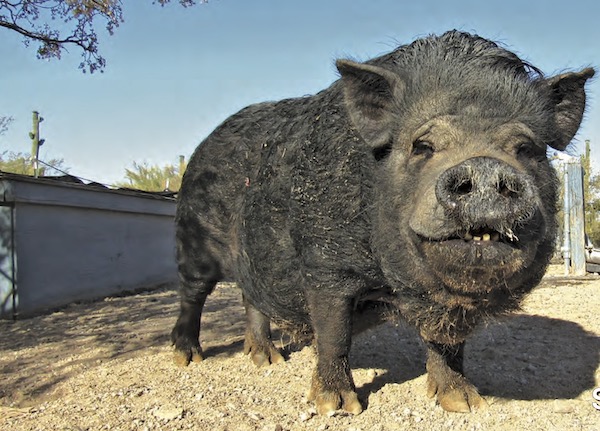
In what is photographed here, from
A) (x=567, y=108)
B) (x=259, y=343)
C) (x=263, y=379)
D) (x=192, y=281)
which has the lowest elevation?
(x=263, y=379)

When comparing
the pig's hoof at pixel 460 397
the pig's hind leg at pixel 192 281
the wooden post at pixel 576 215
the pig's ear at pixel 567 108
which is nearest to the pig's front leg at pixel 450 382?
the pig's hoof at pixel 460 397

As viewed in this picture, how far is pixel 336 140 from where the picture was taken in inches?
143

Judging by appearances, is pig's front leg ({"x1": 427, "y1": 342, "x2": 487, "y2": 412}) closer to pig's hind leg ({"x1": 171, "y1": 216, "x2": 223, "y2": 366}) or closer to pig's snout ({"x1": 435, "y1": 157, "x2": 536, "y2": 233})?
pig's snout ({"x1": 435, "y1": 157, "x2": 536, "y2": 233})

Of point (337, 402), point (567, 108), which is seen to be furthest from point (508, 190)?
point (337, 402)

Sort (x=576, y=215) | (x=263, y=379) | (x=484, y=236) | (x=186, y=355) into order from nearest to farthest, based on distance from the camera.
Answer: (x=484, y=236) < (x=263, y=379) < (x=186, y=355) < (x=576, y=215)

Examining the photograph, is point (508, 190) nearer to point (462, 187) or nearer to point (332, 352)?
point (462, 187)

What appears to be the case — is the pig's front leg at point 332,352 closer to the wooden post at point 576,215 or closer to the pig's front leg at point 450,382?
the pig's front leg at point 450,382

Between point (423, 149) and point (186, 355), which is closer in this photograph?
point (423, 149)

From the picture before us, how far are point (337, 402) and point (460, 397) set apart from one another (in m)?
0.85

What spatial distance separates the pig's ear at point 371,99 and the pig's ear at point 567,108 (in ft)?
3.15

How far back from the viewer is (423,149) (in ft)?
10.0

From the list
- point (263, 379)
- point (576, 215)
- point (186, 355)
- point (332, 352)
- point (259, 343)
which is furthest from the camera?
point (576, 215)

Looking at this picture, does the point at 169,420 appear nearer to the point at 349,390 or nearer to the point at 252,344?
the point at 349,390

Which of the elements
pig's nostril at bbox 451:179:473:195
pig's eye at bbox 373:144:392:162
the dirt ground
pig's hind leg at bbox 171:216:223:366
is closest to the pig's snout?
pig's nostril at bbox 451:179:473:195
